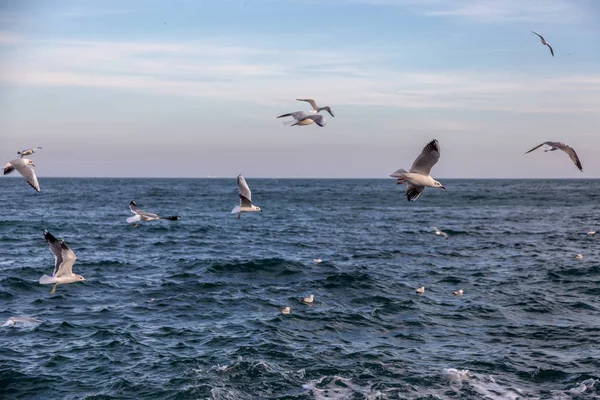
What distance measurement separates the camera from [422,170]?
1274cm

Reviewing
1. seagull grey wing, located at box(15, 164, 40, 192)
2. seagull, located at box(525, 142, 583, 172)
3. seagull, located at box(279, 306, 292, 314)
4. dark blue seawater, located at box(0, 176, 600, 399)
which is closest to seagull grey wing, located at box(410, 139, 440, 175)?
seagull, located at box(525, 142, 583, 172)

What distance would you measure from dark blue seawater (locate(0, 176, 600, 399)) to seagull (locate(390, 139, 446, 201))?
15.4 feet

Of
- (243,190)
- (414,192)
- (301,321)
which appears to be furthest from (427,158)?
(301,321)

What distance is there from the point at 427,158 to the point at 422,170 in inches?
20.7

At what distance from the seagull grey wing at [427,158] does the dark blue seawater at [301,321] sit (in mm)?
4996

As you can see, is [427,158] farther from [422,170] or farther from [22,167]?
[22,167]

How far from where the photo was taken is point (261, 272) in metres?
28.1

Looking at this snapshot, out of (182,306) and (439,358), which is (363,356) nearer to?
(439,358)

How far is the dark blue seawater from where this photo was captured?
14750 mm

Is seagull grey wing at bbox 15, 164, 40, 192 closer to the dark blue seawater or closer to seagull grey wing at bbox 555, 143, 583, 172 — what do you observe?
the dark blue seawater

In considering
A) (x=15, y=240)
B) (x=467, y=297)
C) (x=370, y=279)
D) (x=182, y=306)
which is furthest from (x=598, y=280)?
(x=15, y=240)

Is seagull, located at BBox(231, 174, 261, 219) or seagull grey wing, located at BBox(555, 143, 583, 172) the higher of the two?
seagull grey wing, located at BBox(555, 143, 583, 172)

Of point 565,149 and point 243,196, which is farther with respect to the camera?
point 243,196

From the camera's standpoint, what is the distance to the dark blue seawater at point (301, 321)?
48.4ft
